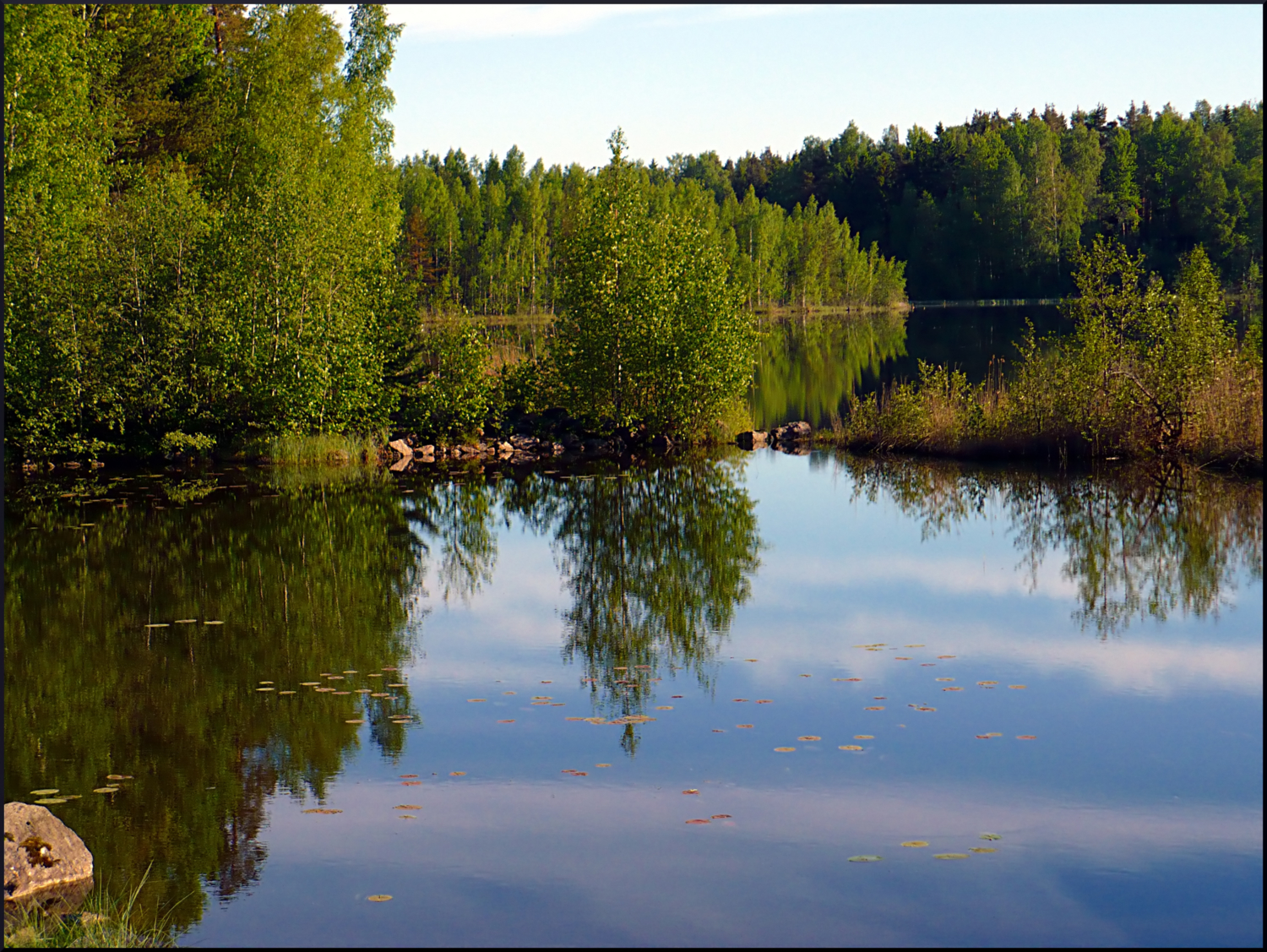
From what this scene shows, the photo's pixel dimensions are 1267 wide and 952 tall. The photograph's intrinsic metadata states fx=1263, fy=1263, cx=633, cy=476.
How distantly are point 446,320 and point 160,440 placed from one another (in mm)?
7075

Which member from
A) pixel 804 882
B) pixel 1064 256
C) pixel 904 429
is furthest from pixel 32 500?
pixel 1064 256

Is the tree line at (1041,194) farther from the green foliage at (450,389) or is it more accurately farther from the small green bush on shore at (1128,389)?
the green foliage at (450,389)

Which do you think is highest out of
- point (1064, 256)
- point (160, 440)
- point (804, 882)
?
point (1064, 256)

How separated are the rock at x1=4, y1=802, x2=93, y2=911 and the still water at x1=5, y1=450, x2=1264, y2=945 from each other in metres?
0.27

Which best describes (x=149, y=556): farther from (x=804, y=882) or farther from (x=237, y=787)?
(x=804, y=882)

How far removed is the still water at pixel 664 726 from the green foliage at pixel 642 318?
10542 mm

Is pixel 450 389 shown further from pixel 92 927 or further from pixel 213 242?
pixel 92 927

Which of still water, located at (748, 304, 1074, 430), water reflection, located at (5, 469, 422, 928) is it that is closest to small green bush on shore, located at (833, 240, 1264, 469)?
still water, located at (748, 304, 1074, 430)

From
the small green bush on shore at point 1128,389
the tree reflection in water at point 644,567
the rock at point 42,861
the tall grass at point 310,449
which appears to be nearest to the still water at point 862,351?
the small green bush on shore at point 1128,389

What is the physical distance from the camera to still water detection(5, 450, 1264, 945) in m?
6.71

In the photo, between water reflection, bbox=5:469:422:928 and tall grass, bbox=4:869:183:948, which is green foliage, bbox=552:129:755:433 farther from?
tall grass, bbox=4:869:183:948

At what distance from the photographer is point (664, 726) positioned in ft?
31.7

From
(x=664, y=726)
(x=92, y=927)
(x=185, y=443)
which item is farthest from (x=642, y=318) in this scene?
(x=92, y=927)

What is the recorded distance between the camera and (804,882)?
685 centimetres
